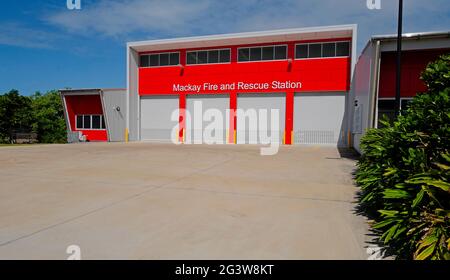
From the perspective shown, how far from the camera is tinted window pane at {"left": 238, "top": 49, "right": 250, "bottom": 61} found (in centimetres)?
2336

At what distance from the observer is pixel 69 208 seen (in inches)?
210

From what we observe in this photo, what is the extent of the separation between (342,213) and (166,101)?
72.0 ft

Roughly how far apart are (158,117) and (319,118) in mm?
13031

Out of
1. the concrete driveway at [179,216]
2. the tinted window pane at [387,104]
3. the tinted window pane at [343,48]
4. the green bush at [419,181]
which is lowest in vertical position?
the concrete driveway at [179,216]

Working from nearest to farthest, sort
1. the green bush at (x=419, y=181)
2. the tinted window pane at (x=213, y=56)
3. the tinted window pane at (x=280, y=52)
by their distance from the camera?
the green bush at (x=419, y=181) < the tinted window pane at (x=280, y=52) < the tinted window pane at (x=213, y=56)

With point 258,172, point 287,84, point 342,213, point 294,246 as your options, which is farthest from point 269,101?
point 294,246

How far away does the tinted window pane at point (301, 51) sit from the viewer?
22094 millimetres

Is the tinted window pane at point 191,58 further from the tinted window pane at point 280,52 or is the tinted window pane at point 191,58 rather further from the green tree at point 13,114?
the green tree at point 13,114

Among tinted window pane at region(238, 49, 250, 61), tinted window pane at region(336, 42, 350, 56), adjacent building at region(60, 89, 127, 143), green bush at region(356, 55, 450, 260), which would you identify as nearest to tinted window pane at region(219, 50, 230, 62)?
tinted window pane at region(238, 49, 250, 61)

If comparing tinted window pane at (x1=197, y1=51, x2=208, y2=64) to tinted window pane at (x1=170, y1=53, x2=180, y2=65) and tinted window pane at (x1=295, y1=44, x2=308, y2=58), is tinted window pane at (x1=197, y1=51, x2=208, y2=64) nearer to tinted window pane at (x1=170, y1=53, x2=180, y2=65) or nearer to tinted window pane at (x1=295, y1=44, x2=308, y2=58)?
tinted window pane at (x1=170, y1=53, x2=180, y2=65)

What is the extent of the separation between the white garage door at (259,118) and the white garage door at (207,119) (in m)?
1.23

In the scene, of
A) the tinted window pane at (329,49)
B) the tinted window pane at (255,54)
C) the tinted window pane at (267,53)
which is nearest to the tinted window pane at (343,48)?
the tinted window pane at (329,49)

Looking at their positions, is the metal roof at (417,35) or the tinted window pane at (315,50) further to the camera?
the tinted window pane at (315,50)

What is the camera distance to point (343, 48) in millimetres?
21250
